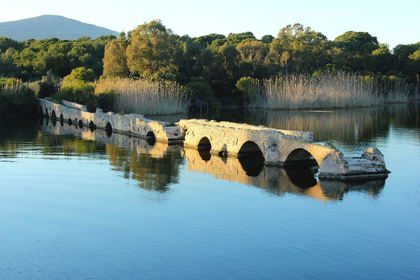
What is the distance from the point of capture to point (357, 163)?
20750mm

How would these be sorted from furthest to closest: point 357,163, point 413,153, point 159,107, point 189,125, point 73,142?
point 159,107
point 73,142
point 189,125
point 413,153
point 357,163

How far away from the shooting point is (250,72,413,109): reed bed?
177ft

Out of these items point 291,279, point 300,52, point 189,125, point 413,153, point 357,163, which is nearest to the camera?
point 291,279

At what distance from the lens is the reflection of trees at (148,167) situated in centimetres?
2119

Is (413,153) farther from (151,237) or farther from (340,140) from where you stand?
(151,237)

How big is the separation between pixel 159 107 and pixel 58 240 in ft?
108

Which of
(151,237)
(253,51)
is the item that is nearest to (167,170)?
(151,237)

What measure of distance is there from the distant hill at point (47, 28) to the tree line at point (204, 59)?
91.0 meters

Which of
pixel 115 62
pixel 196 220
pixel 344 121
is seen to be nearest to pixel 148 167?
pixel 196 220

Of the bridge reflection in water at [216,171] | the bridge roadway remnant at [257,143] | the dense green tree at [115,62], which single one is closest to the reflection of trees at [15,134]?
the bridge reflection in water at [216,171]

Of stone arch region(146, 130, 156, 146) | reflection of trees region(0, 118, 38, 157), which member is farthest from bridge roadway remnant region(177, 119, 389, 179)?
reflection of trees region(0, 118, 38, 157)

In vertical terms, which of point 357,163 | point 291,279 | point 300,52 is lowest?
point 291,279

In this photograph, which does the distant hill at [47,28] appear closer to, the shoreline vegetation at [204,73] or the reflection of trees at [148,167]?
the shoreline vegetation at [204,73]

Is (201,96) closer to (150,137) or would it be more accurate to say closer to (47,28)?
(150,137)
